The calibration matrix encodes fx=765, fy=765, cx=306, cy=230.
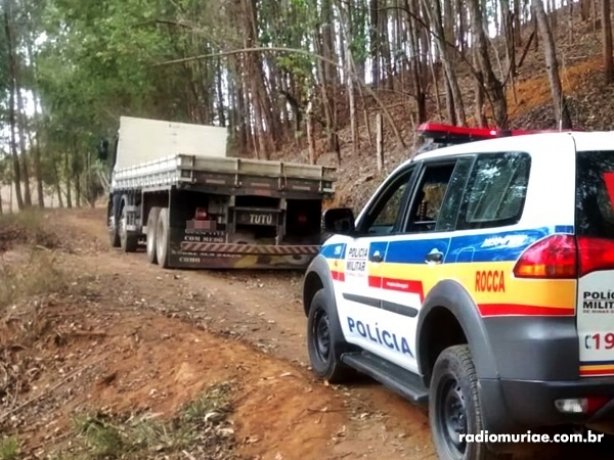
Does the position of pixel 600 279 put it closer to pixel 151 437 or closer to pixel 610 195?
pixel 610 195

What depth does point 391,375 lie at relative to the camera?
4938mm

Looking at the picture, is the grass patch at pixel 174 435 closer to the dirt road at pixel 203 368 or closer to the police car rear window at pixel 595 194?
the dirt road at pixel 203 368

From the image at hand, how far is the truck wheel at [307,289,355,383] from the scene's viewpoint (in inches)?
235

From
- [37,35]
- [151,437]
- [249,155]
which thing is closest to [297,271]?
[151,437]

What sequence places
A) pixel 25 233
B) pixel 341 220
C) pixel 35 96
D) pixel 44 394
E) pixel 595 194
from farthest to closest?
pixel 35 96, pixel 25 233, pixel 44 394, pixel 341 220, pixel 595 194

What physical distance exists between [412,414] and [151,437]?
1.99 metres

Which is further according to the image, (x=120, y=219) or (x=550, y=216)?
(x=120, y=219)

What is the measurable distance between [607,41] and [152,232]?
897 cm

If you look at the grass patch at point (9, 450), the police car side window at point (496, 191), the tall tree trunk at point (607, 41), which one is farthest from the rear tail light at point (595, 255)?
the tall tree trunk at point (607, 41)

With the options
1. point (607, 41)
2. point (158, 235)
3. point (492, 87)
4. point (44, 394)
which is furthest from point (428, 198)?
point (607, 41)

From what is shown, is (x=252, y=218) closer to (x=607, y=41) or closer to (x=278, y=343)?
(x=278, y=343)

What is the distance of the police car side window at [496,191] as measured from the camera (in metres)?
3.65

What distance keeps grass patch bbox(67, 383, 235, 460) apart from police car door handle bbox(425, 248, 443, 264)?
7.00ft

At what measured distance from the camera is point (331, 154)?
2141cm
